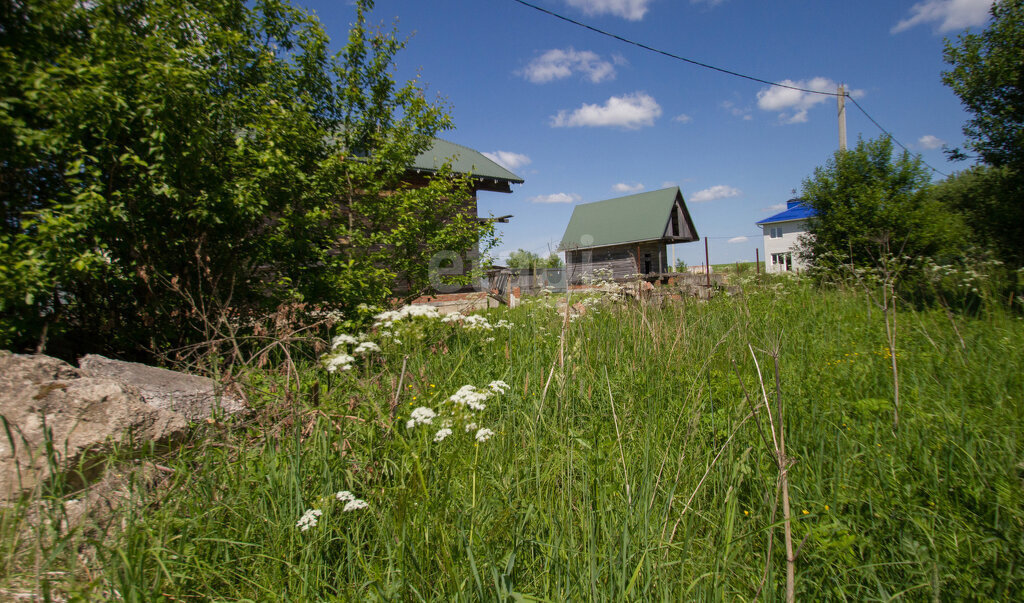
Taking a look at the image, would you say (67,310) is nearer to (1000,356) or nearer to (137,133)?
(137,133)

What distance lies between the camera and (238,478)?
5.87ft

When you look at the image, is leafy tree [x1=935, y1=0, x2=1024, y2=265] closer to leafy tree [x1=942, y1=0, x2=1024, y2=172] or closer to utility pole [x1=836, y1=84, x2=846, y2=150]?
leafy tree [x1=942, y1=0, x2=1024, y2=172]

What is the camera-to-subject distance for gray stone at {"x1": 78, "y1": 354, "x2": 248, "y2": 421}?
2517 millimetres

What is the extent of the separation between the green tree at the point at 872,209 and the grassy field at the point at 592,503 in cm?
630

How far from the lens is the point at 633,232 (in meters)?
27.5

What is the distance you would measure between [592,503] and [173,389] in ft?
8.40

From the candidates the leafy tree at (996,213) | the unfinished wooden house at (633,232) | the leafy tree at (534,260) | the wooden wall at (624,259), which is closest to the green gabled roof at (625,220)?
the unfinished wooden house at (633,232)

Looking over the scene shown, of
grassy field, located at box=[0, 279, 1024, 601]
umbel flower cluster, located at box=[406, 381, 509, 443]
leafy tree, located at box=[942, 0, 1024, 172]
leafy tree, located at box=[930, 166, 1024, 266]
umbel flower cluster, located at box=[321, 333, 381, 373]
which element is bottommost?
grassy field, located at box=[0, 279, 1024, 601]

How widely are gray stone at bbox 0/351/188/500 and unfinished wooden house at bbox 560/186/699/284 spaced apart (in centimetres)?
2392

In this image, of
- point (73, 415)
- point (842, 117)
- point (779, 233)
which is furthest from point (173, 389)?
point (779, 233)

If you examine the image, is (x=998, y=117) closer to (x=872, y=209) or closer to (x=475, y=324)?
(x=872, y=209)

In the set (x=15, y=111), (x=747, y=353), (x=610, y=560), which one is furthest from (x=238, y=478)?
(x=15, y=111)

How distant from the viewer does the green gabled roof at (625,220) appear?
88.7 ft

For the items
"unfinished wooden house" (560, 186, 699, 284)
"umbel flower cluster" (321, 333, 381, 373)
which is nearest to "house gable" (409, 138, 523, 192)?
"umbel flower cluster" (321, 333, 381, 373)
